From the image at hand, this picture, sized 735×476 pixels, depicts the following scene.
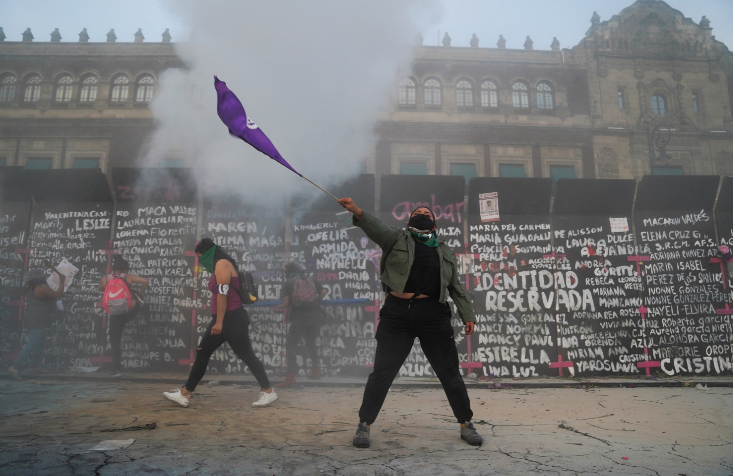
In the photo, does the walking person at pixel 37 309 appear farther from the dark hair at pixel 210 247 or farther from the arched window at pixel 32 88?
the arched window at pixel 32 88

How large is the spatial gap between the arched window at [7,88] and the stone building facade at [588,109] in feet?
41.6

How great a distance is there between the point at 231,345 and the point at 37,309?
3.14 m

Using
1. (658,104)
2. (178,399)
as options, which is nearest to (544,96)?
(658,104)

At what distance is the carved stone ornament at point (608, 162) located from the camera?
54.7 ft

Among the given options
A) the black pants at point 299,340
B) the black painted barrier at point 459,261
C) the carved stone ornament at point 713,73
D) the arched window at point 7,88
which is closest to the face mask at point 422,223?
the black pants at point 299,340

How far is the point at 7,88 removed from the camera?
1589 centimetres

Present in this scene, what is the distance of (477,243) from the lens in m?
5.93

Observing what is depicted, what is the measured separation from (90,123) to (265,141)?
1612cm

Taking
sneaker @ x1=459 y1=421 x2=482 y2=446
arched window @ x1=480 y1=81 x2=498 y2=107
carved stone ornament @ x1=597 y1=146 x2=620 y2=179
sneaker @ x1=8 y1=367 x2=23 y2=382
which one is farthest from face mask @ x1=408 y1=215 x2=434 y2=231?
carved stone ornament @ x1=597 y1=146 x2=620 y2=179

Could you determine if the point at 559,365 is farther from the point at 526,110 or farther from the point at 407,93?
the point at 526,110

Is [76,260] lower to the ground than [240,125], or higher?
lower

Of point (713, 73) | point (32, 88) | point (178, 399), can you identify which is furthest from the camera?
point (713, 73)

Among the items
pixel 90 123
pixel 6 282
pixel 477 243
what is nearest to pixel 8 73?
pixel 90 123

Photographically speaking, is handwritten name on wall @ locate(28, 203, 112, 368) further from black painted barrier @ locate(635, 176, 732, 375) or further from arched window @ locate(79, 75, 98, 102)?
arched window @ locate(79, 75, 98, 102)
